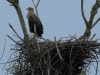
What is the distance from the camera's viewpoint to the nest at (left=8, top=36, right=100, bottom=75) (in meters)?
8.11

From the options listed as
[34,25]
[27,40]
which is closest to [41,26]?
[34,25]

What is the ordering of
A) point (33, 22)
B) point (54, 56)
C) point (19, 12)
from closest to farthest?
1. point (54, 56)
2. point (19, 12)
3. point (33, 22)

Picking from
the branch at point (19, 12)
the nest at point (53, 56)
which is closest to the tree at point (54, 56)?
the nest at point (53, 56)

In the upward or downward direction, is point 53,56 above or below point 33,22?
below

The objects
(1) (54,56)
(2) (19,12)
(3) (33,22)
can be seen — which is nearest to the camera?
(1) (54,56)

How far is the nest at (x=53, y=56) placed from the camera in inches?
319

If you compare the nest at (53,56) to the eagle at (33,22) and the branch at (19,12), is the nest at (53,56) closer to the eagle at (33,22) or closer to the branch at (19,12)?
the branch at (19,12)

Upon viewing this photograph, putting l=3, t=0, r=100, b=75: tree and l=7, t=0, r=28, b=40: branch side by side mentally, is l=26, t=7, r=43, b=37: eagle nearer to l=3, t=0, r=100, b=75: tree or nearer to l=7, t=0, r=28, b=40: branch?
l=7, t=0, r=28, b=40: branch

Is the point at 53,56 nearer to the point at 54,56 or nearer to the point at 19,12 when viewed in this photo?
the point at 54,56

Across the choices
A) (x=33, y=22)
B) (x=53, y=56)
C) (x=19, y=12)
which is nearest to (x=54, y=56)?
(x=53, y=56)

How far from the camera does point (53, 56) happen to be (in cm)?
827

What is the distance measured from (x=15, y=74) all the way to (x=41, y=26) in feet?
7.26

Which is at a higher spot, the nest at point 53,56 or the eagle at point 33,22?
the eagle at point 33,22

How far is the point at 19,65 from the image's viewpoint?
27.5 ft
